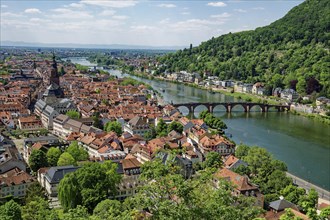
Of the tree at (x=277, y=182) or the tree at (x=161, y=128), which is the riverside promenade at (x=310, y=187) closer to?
the tree at (x=277, y=182)

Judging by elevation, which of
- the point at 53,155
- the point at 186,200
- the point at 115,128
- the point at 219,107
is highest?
the point at 186,200

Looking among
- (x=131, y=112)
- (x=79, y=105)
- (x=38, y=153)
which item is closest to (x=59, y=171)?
(x=38, y=153)

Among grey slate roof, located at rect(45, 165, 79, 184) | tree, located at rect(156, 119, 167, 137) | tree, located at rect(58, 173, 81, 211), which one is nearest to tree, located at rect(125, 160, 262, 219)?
tree, located at rect(58, 173, 81, 211)

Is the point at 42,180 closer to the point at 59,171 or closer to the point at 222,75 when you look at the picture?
the point at 59,171

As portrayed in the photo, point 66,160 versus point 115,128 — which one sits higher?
point 66,160

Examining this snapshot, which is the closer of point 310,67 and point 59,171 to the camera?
point 59,171

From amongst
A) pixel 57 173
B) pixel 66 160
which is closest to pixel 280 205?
pixel 57 173

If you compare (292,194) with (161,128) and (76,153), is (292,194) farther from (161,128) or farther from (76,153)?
(161,128)
